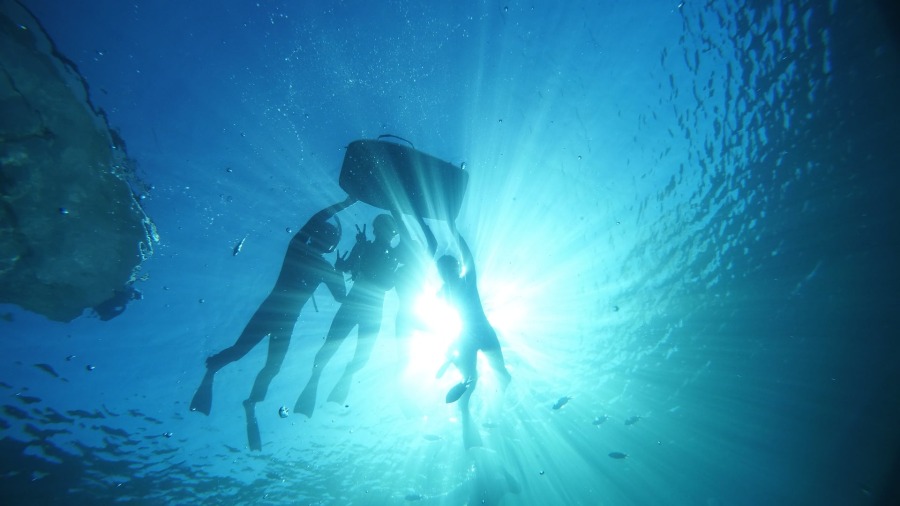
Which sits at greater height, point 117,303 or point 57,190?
point 57,190

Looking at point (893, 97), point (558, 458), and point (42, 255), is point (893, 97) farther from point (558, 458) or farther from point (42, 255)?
point (558, 458)

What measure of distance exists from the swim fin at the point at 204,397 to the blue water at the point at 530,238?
3.63 meters

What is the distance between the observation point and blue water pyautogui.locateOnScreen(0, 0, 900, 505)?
22.5 feet

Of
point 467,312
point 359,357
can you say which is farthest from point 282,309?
point 467,312

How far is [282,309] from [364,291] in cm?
175

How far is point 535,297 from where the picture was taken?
47.2ft

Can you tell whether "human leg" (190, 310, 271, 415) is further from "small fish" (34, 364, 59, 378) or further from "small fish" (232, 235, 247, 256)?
"small fish" (34, 364, 59, 378)

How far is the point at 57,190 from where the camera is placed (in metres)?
7.56

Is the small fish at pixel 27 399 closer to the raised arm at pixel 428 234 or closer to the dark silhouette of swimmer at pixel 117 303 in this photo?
the dark silhouette of swimmer at pixel 117 303

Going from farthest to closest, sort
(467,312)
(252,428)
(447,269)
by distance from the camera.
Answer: (447,269)
(467,312)
(252,428)

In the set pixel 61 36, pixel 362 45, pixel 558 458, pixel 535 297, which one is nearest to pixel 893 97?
pixel 535 297

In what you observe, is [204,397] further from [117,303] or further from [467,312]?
[117,303]

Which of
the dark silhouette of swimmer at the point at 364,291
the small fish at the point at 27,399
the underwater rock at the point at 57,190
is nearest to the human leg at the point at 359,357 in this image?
the dark silhouette of swimmer at the point at 364,291

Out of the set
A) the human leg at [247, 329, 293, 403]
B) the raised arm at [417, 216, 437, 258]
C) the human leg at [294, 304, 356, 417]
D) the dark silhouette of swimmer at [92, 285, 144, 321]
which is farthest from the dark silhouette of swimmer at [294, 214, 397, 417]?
the dark silhouette of swimmer at [92, 285, 144, 321]
